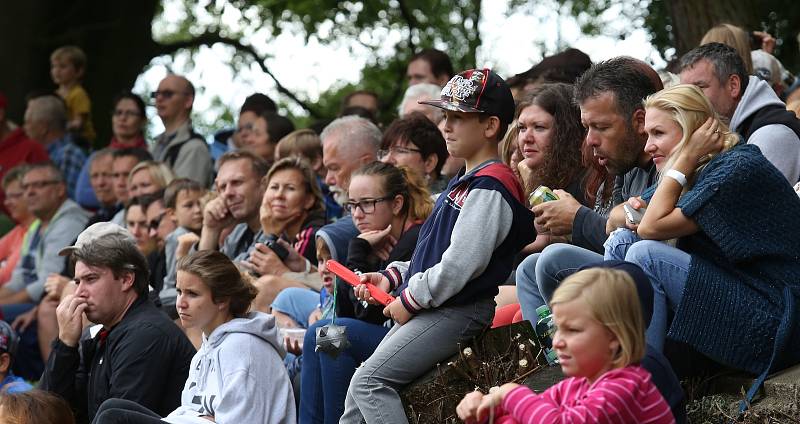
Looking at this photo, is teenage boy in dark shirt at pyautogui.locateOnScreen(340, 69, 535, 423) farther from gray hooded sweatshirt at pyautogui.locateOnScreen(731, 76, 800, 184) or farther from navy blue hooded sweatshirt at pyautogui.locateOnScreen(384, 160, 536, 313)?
gray hooded sweatshirt at pyautogui.locateOnScreen(731, 76, 800, 184)

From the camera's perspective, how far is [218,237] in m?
8.58

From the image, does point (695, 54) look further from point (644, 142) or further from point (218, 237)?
point (218, 237)

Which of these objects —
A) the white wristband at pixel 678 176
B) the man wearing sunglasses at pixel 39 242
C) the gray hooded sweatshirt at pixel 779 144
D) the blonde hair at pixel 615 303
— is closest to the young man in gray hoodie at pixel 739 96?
the gray hooded sweatshirt at pixel 779 144

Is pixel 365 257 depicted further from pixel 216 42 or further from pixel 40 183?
pixel 216 42

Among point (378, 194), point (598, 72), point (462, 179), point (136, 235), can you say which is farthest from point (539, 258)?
point (136, 235)

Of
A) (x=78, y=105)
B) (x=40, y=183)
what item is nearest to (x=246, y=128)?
(x=40, y=183)

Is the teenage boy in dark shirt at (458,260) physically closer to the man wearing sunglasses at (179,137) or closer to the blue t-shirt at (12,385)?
the blue t-shirt at (12,385)

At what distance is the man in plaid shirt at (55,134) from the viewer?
505 inches

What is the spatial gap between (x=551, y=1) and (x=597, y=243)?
10777mm

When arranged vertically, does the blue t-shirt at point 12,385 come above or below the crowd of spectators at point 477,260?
below

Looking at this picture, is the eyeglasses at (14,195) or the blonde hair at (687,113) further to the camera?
the eyeglasses at (14,195)

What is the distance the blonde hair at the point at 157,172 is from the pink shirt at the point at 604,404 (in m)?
6.77

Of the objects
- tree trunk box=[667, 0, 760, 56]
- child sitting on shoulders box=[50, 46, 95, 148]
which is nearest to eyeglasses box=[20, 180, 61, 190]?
child sitting on shoulders box=[50, 46, 95, 148]

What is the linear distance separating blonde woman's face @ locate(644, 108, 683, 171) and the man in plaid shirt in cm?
877
